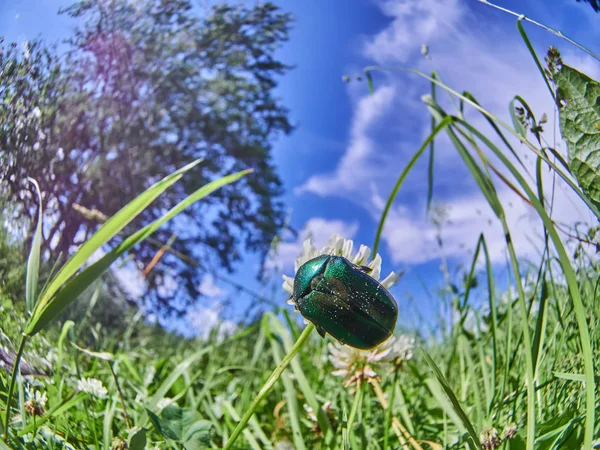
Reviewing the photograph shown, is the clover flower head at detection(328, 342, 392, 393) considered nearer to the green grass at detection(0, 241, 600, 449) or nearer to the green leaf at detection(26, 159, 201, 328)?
the green grass at detection(0, 241, 600, 449)

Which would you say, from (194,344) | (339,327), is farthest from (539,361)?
(194,344)

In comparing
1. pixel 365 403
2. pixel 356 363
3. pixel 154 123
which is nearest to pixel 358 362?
pixel 356 363

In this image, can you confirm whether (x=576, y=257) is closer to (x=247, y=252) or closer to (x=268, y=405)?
(x=268, y=405)

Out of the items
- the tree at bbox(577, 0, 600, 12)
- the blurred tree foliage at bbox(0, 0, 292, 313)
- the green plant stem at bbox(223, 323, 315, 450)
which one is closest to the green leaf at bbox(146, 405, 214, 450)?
the green plant stem at bbox(223, 323, 315, 450)

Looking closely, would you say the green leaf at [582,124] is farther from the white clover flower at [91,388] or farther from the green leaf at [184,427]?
the white clover flower at [91,388]

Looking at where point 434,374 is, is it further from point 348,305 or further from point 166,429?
point 166,429

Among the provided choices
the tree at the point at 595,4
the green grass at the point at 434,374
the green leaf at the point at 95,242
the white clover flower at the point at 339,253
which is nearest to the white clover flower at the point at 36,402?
the green grass at the point at 434,374
